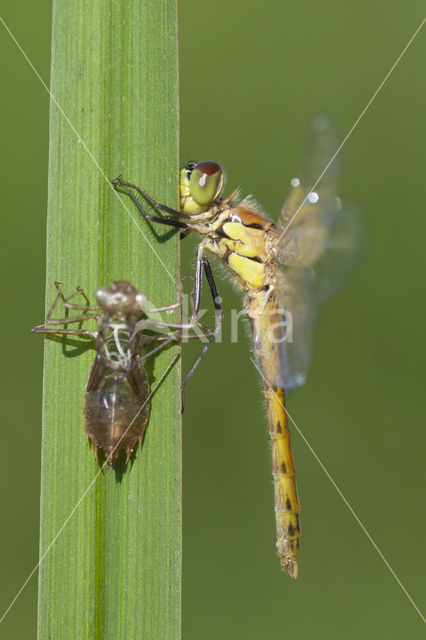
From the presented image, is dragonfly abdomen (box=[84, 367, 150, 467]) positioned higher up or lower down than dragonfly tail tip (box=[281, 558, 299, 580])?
higher up

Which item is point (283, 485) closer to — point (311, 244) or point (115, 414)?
point (311, 244)

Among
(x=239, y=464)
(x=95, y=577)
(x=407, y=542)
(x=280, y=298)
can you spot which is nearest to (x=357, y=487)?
(x=407, y=542)

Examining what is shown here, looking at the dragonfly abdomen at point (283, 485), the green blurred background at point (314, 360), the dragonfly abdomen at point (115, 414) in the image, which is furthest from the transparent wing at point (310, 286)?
the dragonfly abdomen at point (115, 414)

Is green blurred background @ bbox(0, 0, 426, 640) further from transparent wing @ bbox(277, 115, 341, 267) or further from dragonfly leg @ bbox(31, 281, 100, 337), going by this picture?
dragonfly leg @ bbox(31, 281, 100, 337)

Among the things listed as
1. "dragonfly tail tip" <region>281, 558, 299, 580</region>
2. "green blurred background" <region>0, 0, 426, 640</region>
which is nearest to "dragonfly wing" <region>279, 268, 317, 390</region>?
"green blurred background" <region>0, 0, 426, 640</region>

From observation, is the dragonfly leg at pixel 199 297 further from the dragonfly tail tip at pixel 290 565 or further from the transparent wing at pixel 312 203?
the dragonfly tail tip at pixel 290 565

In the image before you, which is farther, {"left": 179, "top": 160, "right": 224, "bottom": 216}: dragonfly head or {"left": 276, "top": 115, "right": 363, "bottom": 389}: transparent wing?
{"left": 276, "top": 115, "right": 363, "bottom": 389}: transparent wing
